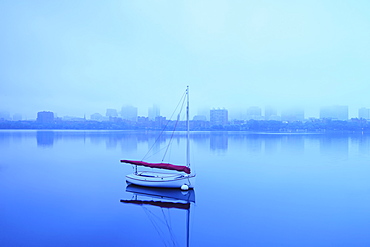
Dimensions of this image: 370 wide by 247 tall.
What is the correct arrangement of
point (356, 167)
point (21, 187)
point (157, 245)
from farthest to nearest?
1. point (356, 167)
2. point (21, 187)
3. point (157, 245)

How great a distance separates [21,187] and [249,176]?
1505cm

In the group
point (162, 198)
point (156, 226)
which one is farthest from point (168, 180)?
point (156, 226)

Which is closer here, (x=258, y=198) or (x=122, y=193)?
(x=258, y=198)

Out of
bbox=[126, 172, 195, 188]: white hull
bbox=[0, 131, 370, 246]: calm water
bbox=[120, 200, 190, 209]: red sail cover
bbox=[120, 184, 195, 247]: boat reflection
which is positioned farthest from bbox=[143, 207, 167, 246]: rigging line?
bbox=[126, 172, 195, 188]: white hull

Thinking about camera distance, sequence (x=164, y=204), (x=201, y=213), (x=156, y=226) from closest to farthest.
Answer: (x=156, y=226) < (x=201, y=213) < (x=164, y=204)

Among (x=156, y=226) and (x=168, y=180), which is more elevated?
(x=168, y=180)

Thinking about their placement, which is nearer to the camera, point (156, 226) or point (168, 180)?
point (156, 226)

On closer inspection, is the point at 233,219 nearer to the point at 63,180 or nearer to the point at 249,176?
the point at 249,176

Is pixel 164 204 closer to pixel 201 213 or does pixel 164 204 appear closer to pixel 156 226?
pixel 201 213

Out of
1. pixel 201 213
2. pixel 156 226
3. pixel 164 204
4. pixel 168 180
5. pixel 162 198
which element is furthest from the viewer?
pixel 168 180

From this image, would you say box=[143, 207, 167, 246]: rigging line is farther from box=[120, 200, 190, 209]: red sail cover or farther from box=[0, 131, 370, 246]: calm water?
box=[120, 200, 190, 209]: red sail cover

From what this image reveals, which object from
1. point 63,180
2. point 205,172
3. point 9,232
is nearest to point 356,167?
point 205,172

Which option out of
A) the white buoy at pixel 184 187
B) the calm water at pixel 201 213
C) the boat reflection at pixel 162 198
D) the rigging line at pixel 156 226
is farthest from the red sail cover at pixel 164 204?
the white buoy at pixel 184 187

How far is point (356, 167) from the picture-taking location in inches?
964
